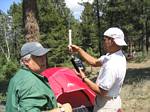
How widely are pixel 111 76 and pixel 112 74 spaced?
0.09 feet

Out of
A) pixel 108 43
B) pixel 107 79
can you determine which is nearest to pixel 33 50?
pixel 107 79

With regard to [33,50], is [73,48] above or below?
below

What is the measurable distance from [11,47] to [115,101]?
83.0m

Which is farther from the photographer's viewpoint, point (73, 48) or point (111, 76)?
point (73, 48)

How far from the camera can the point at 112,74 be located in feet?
18.4

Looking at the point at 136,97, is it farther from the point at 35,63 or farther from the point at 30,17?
the point at 35,63

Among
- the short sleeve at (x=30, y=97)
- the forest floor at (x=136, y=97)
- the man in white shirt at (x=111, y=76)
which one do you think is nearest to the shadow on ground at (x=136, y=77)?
the forest floor at (x=136, y=97)

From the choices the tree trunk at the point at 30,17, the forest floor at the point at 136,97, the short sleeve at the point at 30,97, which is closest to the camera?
the short sleeve at the point at 30,97

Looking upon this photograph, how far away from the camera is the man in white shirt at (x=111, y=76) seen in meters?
5.61

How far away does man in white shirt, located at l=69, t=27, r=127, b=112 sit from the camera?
18.4 ft

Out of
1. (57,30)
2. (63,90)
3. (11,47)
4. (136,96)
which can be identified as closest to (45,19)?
(57,30)

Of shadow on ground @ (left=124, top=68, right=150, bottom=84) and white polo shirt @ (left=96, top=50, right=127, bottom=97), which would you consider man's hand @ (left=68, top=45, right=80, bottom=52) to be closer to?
white polo shirt @ (left=96, top=50, right=127, bottom=97)

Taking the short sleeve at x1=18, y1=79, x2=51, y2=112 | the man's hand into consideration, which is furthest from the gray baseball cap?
the man's hand

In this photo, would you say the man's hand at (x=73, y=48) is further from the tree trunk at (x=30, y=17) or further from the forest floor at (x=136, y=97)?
the tree trunk at (x=30, y=17)
